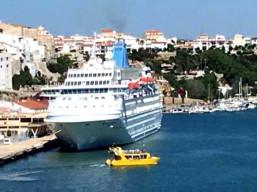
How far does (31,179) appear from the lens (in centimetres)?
2212

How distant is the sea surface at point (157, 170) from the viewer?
21219mm

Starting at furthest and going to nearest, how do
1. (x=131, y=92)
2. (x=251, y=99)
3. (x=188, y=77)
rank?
(x=188, y=77) → (x=251, y=99) → (x=131, y=92)

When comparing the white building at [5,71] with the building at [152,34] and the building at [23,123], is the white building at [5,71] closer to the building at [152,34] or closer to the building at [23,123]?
the building at [23,123]

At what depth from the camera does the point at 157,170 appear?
2355 centimetres

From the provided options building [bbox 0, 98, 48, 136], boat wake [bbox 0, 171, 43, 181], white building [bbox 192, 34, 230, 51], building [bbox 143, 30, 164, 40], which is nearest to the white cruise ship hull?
boat wake [bbox 0, 171, 43, 181]

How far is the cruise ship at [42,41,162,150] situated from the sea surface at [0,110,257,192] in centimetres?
49

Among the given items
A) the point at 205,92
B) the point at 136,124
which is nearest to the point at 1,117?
the point at 136,124

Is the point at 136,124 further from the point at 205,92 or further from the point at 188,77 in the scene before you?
the point at 188,77

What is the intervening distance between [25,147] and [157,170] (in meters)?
6.00

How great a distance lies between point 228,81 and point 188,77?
10.9 ft

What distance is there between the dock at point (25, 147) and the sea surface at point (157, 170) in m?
0.31

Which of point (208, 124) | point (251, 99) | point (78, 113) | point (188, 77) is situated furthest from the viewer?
point (188, 77)

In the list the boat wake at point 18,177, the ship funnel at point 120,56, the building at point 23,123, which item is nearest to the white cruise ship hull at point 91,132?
the boat wake at point 18,177

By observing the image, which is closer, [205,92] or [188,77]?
[205,92]
